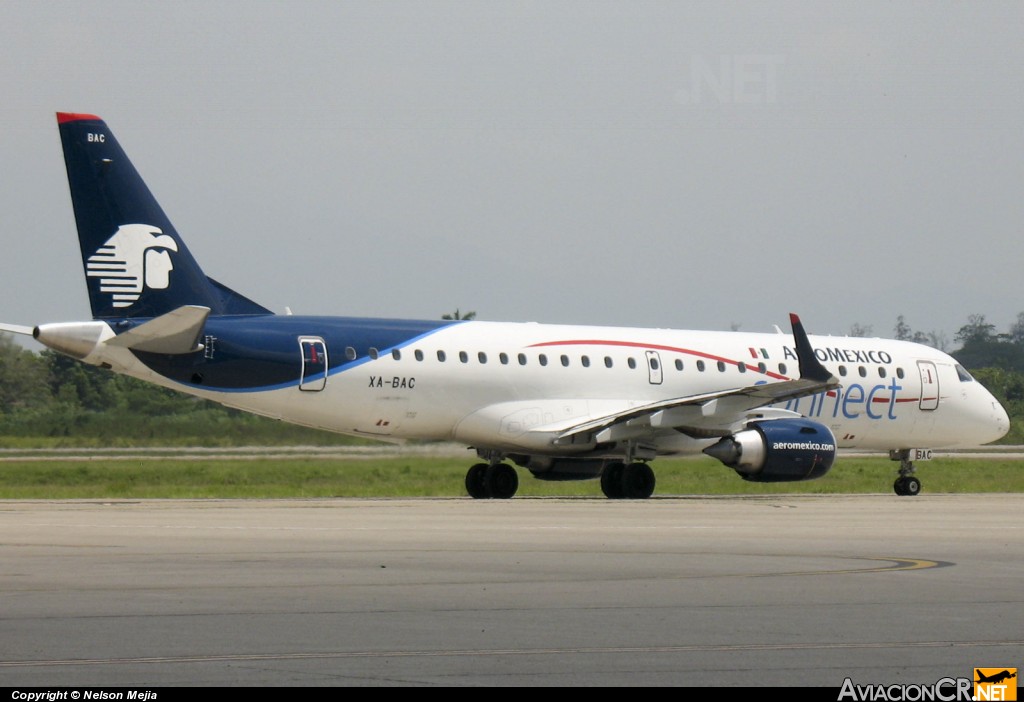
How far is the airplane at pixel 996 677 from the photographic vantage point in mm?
8461

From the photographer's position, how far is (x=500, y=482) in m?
33.1

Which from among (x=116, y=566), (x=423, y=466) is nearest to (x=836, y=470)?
(x=423, y=466)

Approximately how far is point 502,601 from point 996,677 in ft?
15.9

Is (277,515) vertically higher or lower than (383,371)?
lower

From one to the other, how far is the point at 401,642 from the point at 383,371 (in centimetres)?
2062

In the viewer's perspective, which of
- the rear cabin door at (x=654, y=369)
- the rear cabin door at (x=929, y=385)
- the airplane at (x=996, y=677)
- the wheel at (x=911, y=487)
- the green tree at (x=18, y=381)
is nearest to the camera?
the airplane at (x=996, y=677)

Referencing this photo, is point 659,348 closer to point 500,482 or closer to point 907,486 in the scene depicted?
point 500,482

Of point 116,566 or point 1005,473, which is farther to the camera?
point 1005,473

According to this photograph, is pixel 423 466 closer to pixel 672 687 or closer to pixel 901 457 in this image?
pixel 901 457

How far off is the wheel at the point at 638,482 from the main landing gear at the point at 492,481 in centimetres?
266

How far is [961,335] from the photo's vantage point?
398 feet

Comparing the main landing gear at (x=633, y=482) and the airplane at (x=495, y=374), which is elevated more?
the airplane at (x=495, y=374)

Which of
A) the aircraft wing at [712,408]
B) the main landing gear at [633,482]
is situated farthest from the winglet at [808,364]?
the main landing gear at [633,482]

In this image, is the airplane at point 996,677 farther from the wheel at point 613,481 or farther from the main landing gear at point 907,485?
the main landing gear at point 907,485
